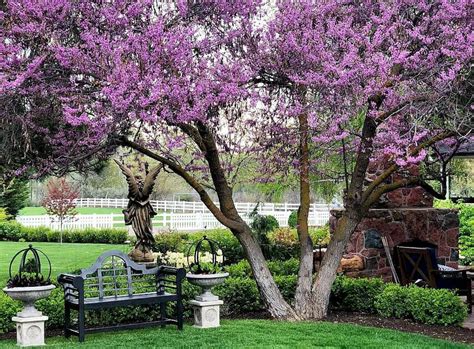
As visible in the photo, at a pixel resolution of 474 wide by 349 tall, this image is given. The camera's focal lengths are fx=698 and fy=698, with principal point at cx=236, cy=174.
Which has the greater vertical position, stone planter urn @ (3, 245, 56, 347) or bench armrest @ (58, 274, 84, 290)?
bench armrest @ (58, 274, 84, 290)

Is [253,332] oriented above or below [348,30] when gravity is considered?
below

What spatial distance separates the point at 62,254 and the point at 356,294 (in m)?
11.8

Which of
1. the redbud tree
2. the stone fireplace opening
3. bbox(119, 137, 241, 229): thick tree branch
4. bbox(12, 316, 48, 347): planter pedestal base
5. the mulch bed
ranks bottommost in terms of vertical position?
the mulch bed

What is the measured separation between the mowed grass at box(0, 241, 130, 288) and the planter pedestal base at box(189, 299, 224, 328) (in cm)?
571

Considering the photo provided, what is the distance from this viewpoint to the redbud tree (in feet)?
20.6

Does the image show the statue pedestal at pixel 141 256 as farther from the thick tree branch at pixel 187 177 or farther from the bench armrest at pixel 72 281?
the bench armrest at pixel 72 281

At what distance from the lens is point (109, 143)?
23.1 ft

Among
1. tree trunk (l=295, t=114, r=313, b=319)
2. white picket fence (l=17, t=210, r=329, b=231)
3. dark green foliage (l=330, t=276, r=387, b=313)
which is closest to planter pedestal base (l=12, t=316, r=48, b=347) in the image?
tree trunk (l=295, t=114, r=313, b=319)

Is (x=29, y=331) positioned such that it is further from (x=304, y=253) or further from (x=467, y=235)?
(x=467, y=235)

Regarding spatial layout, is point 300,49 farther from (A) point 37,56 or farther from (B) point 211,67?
(A) point 37,56

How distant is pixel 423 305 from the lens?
783 cm

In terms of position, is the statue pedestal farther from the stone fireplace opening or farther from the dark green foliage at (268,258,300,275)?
the stone fireplace opening

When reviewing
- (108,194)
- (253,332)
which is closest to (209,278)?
(253,332)

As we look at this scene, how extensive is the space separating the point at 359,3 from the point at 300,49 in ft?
3.91
